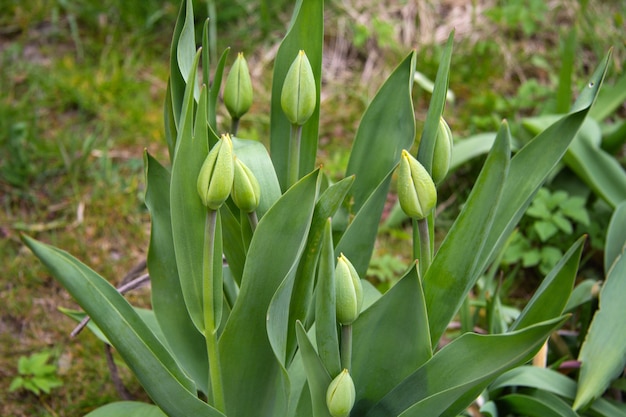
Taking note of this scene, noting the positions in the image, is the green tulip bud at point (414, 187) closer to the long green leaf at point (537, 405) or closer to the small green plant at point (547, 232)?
the long green leaf at point (537, 405)

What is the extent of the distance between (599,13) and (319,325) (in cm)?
237

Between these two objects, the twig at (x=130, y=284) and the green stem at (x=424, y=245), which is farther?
the twig at (x=130, y=284)

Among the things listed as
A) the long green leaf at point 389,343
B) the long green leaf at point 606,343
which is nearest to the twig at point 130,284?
the long green leaf at point 389,343

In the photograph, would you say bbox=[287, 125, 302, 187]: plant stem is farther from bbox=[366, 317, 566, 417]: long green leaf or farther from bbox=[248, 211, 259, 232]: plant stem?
bbox=[366, 317, 566, 417]: long green leaf

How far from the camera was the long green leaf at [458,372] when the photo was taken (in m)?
0.88

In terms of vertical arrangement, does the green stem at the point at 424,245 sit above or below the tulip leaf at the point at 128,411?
above

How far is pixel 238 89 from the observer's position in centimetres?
110

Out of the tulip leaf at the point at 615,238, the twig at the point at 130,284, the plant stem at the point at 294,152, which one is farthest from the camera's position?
the tulip leaf at the point at 615,238

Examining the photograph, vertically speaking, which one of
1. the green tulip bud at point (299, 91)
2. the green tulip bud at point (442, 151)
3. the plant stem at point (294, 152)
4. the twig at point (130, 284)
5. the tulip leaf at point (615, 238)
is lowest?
the twig at point (130, 284)

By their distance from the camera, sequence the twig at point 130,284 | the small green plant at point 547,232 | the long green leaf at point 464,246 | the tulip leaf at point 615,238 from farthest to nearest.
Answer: the small green plant at point 547,232
the tulip leaf at point 615,238
the twig at point 130,284
the long green leaf at point 464,246

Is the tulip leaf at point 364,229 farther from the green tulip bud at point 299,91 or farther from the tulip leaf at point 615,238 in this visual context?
the tulip leaf at point 615,238

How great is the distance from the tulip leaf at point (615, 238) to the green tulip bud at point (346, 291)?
0.84 meters

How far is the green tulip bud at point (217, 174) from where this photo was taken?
0.88 meters

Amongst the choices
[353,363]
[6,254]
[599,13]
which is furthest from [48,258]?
[599,13]
